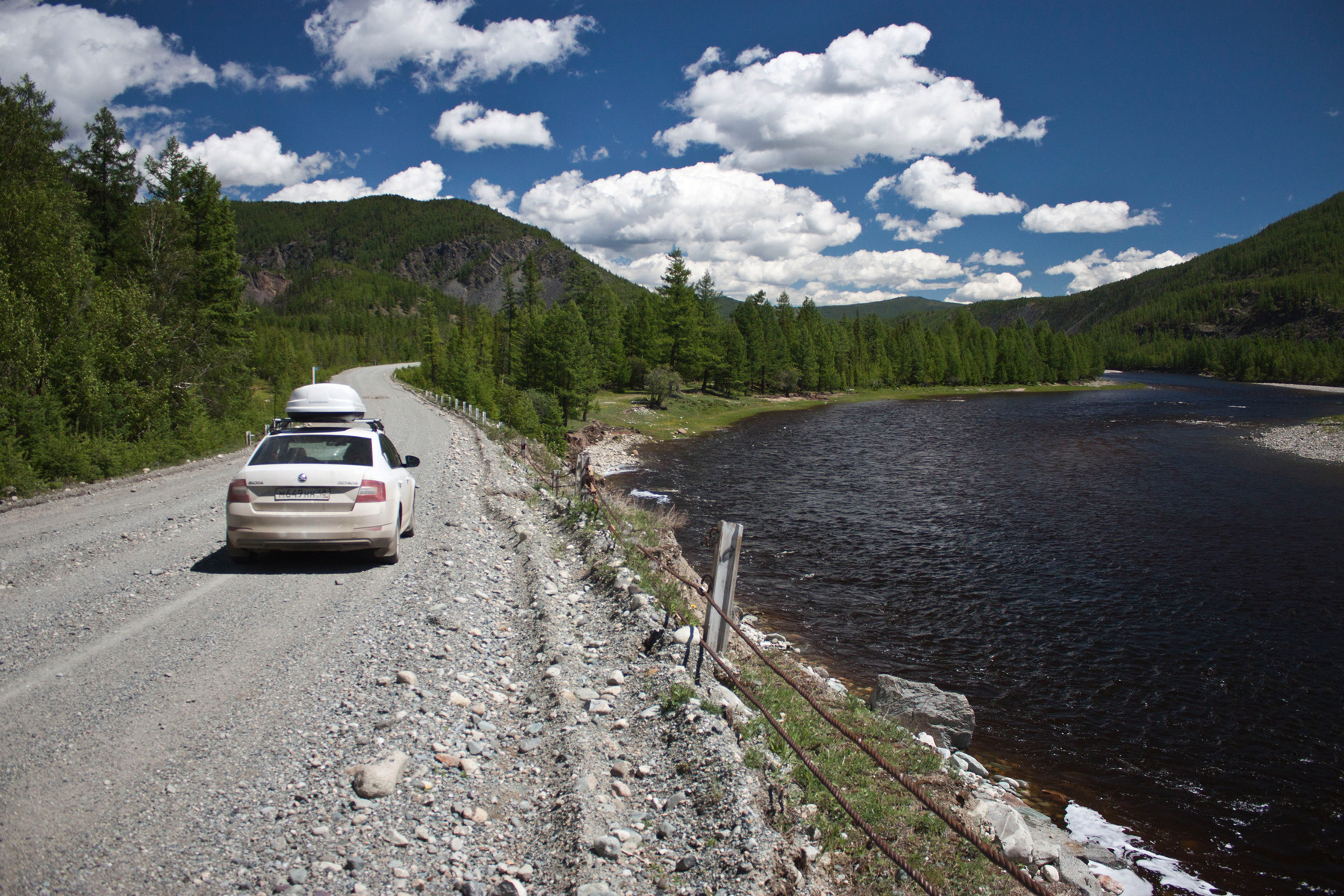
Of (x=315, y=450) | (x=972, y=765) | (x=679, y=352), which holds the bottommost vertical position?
(x=972, y=765)

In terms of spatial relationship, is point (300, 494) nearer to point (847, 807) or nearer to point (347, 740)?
point (347, 740)

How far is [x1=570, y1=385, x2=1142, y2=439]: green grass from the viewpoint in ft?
186

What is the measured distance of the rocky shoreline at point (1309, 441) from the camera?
136 ft

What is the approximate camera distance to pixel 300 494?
30.3 ft

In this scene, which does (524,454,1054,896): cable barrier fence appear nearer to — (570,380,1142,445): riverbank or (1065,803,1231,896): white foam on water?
(1065,803,1231,896): white foam on water

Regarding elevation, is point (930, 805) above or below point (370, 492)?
below

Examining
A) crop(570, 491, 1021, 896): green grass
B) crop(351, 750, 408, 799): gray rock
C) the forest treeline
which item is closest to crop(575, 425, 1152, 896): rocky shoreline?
crop(570, 491, 1021, 896): green grass

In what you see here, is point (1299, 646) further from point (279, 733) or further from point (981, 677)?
point (279, 733)

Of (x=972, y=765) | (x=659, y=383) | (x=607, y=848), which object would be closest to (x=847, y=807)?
(x=607, y=848)

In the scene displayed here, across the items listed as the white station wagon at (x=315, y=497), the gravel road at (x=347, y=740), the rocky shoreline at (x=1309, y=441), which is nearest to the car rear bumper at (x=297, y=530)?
the white station wagon at (x=315, y=497)

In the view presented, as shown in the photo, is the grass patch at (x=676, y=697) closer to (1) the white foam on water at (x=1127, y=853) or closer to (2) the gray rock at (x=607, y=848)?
(2) the gray rock at (x=607, y=848)

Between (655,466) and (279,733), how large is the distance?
1315 inches

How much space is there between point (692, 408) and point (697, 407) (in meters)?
1.28

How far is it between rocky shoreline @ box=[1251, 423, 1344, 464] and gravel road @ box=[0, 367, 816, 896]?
50707 millimetres
